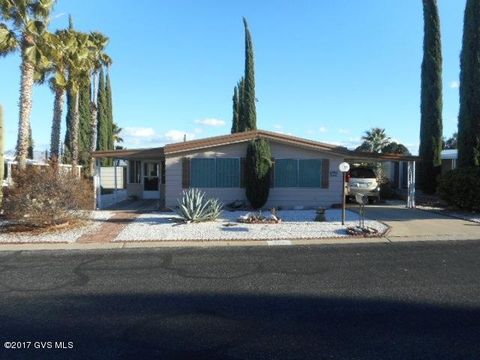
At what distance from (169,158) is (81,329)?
12.9 m

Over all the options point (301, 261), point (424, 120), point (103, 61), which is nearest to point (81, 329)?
point (301, 261)

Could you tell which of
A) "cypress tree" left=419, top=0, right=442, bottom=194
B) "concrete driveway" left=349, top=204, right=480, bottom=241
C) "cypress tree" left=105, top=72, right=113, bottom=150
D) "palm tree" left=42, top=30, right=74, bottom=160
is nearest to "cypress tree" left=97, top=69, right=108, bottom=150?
"cypress tree" left=105, top=72, right=113, bottom=150

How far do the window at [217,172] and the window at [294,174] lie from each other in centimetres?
165

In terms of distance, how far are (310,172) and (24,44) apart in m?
12.2

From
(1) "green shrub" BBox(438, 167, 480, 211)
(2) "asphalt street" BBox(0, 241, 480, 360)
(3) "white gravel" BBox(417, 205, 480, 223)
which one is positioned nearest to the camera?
(2) "asphalt street" BBox(0, 241, 480, 360)

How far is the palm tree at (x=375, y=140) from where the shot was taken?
1811 inches

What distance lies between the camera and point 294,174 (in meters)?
18.0

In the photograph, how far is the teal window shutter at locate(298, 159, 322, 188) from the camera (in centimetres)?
1805

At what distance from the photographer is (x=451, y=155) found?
25.5 metres

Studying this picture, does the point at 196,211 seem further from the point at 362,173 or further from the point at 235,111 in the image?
the point at 235,111

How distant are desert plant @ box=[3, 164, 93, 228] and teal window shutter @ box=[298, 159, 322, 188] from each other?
27.4 ft

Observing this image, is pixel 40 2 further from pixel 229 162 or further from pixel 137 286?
pixel 137 286

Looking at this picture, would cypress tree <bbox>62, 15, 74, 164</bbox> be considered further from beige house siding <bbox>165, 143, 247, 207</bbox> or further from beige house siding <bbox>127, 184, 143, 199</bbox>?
beige house siding <bbox>165, 143, 247, 207</bbox>

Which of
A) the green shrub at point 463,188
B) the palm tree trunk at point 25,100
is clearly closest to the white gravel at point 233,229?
the green shrub at point 463,188
